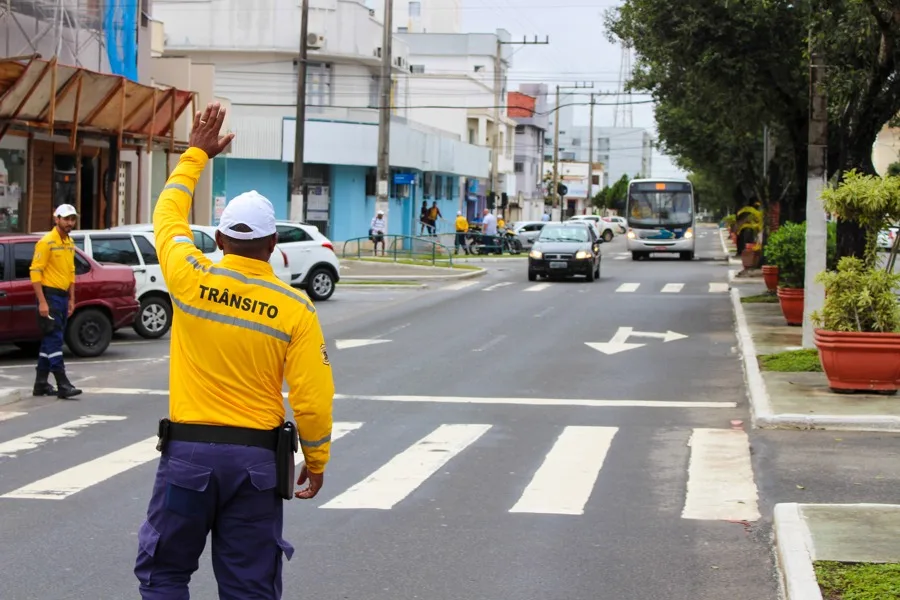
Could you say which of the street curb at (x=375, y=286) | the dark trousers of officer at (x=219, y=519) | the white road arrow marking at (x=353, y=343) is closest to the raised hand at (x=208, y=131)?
the dark trousers of officer at (x=219, y=519)

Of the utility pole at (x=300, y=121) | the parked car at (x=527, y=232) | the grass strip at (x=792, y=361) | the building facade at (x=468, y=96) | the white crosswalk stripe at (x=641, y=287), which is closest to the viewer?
the grass strip at (x=792, y=361)

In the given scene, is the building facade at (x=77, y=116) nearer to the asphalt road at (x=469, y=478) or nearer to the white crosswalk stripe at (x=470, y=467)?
the asphalt road at (x=469, y=478)

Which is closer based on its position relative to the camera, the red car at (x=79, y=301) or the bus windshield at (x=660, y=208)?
the red car at (x=79, y=301)

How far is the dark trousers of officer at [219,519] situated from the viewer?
4574mm

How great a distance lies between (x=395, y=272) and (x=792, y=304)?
16.5 m

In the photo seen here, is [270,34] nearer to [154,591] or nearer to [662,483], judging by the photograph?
[662,483]

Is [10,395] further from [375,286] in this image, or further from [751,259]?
[751,259]

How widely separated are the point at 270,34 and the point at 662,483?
4451cm

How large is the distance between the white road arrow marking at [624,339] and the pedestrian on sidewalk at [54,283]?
8.22 m

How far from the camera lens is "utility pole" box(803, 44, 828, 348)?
16266mm

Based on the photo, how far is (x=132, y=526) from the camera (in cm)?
799

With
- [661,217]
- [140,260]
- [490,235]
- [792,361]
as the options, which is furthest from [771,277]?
[490,235]

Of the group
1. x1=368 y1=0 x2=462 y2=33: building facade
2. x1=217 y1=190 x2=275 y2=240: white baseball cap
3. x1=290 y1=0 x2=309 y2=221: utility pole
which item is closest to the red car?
x1=217 y1=190 x2=275 y2=240: white baseball cap

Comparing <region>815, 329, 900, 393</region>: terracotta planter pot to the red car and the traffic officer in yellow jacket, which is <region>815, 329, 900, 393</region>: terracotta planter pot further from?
the traffic officer in yellow jacket
